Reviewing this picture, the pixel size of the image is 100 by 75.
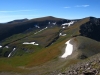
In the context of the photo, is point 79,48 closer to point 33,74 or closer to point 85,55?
point 85,55

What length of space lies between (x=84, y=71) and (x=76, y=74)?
936 mm

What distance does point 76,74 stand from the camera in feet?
74.0

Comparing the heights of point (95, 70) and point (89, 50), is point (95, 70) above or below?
above

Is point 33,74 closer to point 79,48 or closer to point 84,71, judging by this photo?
point 84,71

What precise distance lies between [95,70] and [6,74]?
1374 inches

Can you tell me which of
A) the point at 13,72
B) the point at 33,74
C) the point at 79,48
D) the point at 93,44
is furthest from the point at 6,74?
the point at 93,44

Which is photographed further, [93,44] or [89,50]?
[93,44]

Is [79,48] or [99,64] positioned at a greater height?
[99,64]

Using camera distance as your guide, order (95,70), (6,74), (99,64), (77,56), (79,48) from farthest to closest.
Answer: (79,48) < (77,56) < (6,74) < (99,64) < (95,70)

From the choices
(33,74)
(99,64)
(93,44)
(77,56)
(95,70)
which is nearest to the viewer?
(95,70)

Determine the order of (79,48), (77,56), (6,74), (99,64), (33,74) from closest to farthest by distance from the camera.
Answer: (99,64)
(33,74)
(6,74)
(77,56)
(79,48)

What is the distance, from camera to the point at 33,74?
158ft

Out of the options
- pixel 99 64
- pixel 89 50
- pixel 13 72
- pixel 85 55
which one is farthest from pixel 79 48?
pixel 99 64

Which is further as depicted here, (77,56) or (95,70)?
(77,56)
